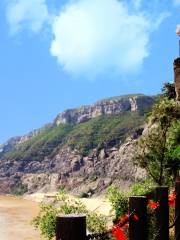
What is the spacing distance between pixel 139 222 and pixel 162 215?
1066 mm

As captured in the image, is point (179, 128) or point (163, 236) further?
point (179, 128)

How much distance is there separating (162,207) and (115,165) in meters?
154

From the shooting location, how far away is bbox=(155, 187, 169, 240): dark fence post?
6.44 m

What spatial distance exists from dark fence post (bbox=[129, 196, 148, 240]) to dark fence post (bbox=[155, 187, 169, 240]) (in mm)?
926

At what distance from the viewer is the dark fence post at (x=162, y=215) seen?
6444mm

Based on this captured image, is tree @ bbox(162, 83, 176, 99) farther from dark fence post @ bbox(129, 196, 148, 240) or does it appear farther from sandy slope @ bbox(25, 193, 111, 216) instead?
dark fence post @ bbox(129, 196, 148, 240)

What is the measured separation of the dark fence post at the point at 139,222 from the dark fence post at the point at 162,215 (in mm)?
926

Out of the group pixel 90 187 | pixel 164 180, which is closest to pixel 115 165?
pixel 90 187

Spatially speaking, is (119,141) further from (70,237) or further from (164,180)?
(70,237)

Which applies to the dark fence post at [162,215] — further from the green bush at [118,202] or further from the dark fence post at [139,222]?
the green bush at [118,202]

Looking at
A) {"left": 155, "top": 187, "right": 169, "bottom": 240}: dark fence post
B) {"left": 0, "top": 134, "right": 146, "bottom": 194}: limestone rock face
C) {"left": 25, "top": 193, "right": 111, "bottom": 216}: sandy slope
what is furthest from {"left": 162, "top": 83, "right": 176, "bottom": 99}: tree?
{"left": 0, "top": 134, "right": 146, "bottom": 194}: limestone rock face

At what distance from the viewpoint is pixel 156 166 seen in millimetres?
30812

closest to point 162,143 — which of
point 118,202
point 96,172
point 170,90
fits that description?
point 118,202

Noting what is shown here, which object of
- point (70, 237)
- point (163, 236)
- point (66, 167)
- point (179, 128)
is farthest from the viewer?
point (66, 167)
